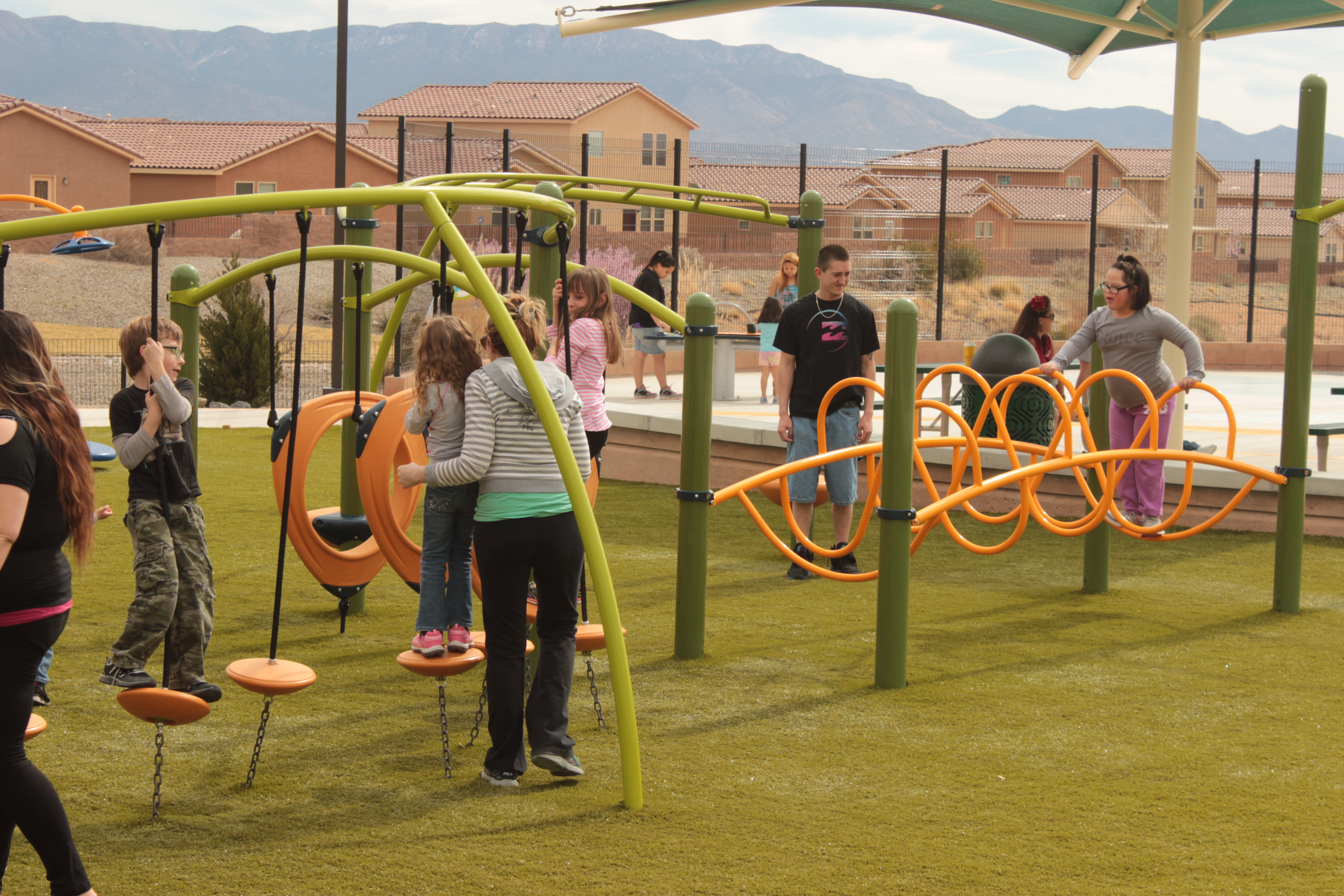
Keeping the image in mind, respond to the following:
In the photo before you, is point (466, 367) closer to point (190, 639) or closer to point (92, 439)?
point (190, 639)

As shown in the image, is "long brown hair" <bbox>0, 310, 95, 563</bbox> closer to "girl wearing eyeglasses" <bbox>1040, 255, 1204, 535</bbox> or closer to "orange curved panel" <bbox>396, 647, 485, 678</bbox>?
"orange curved panel" <bbox>396, 647, 485, 678</bbox>

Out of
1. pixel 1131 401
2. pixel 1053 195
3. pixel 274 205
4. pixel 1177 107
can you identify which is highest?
pixel 1053 195

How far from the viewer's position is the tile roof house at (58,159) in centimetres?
5591

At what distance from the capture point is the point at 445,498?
5145mm

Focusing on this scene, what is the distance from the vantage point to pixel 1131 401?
25.1 ft

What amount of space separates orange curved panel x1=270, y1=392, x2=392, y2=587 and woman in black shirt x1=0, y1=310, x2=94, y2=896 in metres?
2.58

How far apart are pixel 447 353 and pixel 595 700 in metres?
1.36

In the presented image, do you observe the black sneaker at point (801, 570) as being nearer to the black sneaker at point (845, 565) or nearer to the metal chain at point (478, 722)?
the black sneaker at point (845, 565)

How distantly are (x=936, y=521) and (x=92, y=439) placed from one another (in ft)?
27.9

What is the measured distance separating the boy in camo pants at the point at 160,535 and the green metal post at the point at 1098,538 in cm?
479

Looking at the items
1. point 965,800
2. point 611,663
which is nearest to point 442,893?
point 611,663

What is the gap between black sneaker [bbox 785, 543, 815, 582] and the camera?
7.81m

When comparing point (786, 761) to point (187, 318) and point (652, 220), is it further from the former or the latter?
point (652, 220)

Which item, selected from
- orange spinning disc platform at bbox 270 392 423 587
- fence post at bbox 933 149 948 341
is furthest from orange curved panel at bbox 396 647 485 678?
fence post at bbox 933 149 948 341
